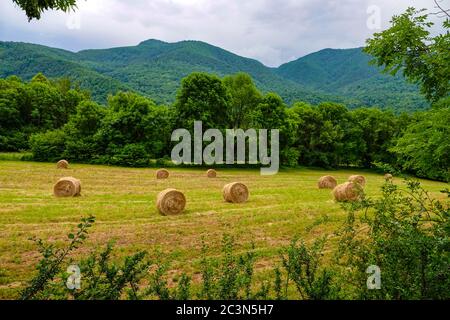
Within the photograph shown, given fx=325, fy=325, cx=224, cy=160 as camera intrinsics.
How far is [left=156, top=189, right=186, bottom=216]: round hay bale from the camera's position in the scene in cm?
1544

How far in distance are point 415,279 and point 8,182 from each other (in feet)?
84.5

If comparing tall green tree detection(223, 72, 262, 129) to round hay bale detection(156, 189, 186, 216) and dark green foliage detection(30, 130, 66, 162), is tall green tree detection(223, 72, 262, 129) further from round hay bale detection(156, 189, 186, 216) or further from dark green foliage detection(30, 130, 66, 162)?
round hay bale detection(156, 189, 186, 216)

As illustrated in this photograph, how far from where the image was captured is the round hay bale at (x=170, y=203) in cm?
1544

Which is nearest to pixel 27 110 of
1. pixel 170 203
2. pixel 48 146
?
pixel 48 146

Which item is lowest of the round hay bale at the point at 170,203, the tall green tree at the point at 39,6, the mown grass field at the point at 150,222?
the mown grass field at the point at 150,222

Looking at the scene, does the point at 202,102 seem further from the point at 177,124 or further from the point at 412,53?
the point at 412,53

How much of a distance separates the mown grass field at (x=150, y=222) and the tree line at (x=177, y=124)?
21595mm

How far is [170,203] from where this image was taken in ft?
51.2

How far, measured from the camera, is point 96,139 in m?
44.4

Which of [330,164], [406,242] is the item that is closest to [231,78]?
[330,164]

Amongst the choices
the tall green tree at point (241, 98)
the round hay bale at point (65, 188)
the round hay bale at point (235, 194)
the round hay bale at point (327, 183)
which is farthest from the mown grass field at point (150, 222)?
the tall green tree at point (241, 98)

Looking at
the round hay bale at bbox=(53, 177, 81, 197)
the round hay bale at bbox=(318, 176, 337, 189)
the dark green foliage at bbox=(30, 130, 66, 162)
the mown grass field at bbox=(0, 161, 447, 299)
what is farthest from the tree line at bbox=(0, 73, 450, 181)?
the round hay bale at bbox=(53, 177, 81, 197)

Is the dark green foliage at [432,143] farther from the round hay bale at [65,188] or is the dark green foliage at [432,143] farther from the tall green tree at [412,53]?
the round hay bale at [65,188]

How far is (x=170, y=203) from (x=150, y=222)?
1.85 metres
